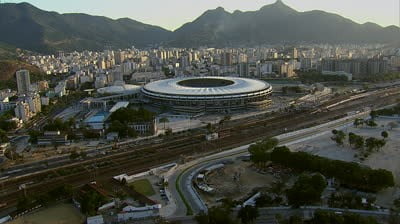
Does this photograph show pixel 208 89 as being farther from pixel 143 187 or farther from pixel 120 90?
pixel 143 187

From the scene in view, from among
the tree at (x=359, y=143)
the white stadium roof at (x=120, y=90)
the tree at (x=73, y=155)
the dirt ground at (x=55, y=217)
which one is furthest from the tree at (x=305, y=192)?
the white stadium roof at (x=120, y=90)

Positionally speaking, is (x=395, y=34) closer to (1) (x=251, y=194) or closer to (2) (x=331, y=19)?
(2) (x=331, y=19)

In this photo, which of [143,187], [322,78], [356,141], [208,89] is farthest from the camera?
[322,78]

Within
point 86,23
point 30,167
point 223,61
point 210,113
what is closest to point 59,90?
point 210,113

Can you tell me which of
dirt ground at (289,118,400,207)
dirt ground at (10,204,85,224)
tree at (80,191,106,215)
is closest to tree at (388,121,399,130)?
dirt ground at (289,118,400,207)

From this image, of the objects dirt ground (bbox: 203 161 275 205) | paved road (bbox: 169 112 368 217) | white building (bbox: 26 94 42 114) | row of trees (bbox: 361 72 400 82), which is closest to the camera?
paved road (bbox: 169 112 368 217)

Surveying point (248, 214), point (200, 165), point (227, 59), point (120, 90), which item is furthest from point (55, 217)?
point (227, 59)

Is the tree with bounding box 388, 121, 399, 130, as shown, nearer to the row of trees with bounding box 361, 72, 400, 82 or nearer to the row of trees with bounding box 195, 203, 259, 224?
the row of trees with bounding box 195, 203, 259, 224
